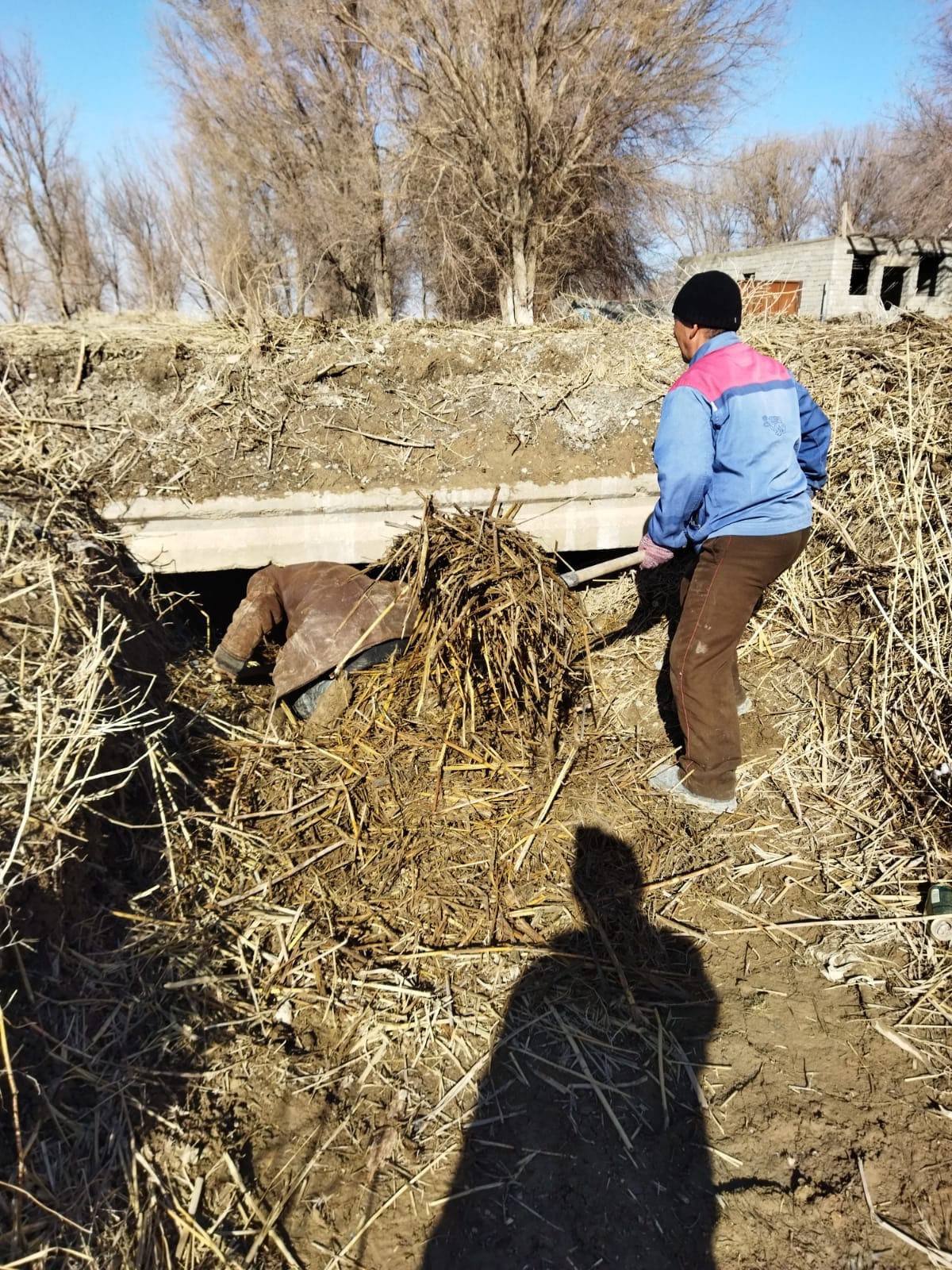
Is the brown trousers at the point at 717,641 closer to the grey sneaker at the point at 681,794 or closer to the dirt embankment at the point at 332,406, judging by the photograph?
the grey sneaker at the point at 681,794

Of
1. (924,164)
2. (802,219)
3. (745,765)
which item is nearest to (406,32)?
(745,765)

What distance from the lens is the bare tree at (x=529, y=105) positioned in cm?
1139

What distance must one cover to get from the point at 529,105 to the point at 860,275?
51.9 feet

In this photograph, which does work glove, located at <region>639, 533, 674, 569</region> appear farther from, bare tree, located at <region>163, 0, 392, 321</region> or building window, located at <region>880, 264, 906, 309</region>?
building window, located at <region>880, 264, 906, 309</region>

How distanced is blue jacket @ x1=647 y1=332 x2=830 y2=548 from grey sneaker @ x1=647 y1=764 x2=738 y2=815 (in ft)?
3.81

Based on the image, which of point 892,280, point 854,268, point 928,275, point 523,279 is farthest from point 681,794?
point 928,275

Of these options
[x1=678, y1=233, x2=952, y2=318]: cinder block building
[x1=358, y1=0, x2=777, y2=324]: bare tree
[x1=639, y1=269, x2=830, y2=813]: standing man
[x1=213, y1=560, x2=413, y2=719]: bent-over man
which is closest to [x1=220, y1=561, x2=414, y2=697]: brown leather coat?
[x1=213, y1=560, x2=413, y2=719]: bent-over man

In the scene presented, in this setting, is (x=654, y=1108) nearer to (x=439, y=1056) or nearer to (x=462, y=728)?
(x=439, y=1056)

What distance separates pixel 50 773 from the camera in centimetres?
271

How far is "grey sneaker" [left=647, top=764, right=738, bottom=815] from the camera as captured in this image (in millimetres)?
3381

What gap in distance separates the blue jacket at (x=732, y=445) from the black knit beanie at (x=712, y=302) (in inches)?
2.5

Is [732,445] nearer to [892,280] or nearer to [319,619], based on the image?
[319,619]

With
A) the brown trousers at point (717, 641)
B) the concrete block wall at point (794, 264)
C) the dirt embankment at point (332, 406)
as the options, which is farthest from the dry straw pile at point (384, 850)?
the concrete block wall at point (794, 264)

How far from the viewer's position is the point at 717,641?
10.5 feet
